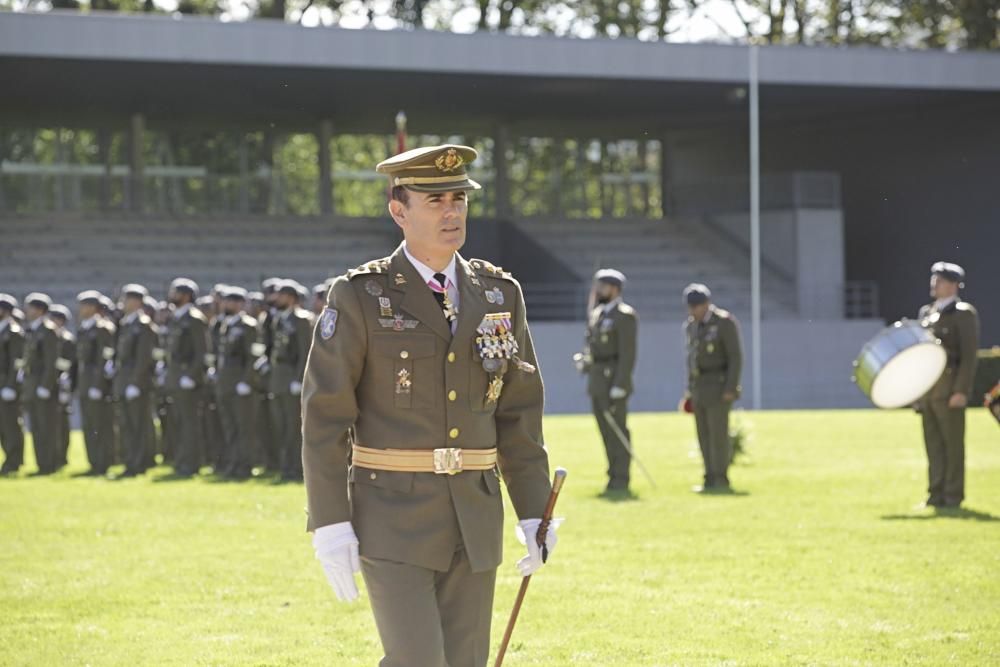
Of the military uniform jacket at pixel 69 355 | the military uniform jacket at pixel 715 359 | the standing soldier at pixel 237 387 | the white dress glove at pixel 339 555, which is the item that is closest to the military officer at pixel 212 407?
the standing soldier at pixel 237 387

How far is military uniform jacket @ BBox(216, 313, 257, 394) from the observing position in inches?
733

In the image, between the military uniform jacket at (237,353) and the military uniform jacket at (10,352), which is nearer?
the military uniform jacket at (237,353)

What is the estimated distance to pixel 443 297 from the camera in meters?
5.50

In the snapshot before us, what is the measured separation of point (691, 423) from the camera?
27031 mm

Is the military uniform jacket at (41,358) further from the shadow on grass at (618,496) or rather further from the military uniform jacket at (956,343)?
the military uniform jacket at (956,343)

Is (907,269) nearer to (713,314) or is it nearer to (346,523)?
(713,314)

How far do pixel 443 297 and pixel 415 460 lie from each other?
54 cm

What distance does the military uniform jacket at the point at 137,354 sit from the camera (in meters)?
18.9

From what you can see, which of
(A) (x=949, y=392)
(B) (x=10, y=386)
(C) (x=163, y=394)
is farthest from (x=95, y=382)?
(A) (x=949, y=392)

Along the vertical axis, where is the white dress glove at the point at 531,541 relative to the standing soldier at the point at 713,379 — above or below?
above

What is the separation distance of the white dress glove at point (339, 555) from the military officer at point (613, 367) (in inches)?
425

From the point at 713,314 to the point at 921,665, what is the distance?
8.44 m

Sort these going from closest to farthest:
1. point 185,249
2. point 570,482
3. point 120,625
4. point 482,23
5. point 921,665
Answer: point 921,665 → point 120,625 → point 570,482 → point 185,249 → point 482,23

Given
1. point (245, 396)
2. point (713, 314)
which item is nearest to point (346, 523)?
point (713, 314)
